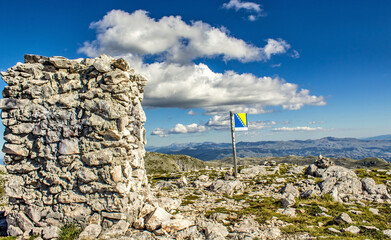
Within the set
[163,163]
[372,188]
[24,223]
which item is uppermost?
[24,223]

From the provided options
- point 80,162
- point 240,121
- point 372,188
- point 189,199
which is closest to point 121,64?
point 80,162

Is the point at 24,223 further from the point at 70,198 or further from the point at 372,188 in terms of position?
the point at 372,188

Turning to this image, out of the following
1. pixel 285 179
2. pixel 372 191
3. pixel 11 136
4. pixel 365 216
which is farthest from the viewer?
pixel 285 179

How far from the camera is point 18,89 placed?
991cm

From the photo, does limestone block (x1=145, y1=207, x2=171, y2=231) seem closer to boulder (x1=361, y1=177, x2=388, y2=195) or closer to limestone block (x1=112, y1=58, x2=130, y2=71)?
limestone block (x1=112, y1=58, x2=130, y2=71)

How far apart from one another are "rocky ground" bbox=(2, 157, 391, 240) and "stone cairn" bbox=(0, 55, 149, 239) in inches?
36.6

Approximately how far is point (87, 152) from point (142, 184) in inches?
141

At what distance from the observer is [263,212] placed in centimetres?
1231

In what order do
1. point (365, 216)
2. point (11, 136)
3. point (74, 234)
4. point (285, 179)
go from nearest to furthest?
point (74, 234)
point (11, 136)
point (365, 216)
point (285, 179)

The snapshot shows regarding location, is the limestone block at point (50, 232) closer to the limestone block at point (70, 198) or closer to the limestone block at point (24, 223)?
the limestone block at point (24, 223)

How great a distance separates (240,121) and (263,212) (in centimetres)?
1151

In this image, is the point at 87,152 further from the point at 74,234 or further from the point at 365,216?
the point at 365,216

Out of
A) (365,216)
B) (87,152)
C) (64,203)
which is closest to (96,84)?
(87,152)

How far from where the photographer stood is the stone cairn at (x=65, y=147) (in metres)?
9.46
